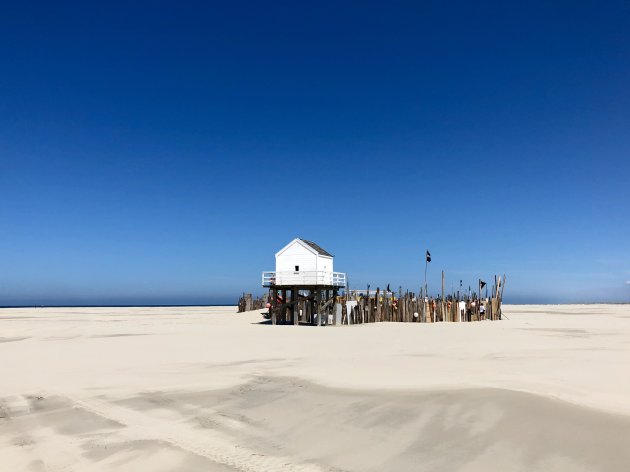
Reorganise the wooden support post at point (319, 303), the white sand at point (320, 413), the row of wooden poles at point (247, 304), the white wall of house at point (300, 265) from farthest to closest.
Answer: the row of wooden poles at point (247, 304) → the white wall of house at point (300, 265) → the wooden support post at point (319, 303) → the white sand at point (320, 413)

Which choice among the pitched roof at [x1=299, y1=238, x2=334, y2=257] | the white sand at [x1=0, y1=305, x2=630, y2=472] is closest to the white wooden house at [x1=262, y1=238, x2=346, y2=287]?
the pitched roof at [x1=299, y1=238, x2=334, y2=257]

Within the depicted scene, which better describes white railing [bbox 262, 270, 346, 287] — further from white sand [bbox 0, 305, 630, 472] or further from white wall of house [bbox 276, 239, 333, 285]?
white sand [bbox 0, 305, 630, 472]

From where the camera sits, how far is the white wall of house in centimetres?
2986

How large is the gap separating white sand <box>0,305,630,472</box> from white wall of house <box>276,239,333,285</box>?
16.5 m

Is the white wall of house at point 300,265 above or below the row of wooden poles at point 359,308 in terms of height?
above

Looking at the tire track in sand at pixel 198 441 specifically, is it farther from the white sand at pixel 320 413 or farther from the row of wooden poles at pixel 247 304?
the row of wooden poles at pixel 247 304

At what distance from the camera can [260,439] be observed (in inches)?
249

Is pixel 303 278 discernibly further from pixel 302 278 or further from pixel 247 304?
pixel 247 304

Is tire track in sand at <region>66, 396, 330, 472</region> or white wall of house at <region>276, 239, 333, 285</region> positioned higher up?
white wall of house at <region>276, 239, 333, 285</region>

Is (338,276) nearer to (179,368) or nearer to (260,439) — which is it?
(179,368)

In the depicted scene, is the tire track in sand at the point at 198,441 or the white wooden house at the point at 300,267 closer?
the tire track in sand at the point at 198,441

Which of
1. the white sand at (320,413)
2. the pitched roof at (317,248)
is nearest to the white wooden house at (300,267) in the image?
the pitched roof at (317,248)

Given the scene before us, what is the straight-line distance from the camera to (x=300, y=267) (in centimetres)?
3027

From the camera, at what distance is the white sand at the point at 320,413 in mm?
5520
